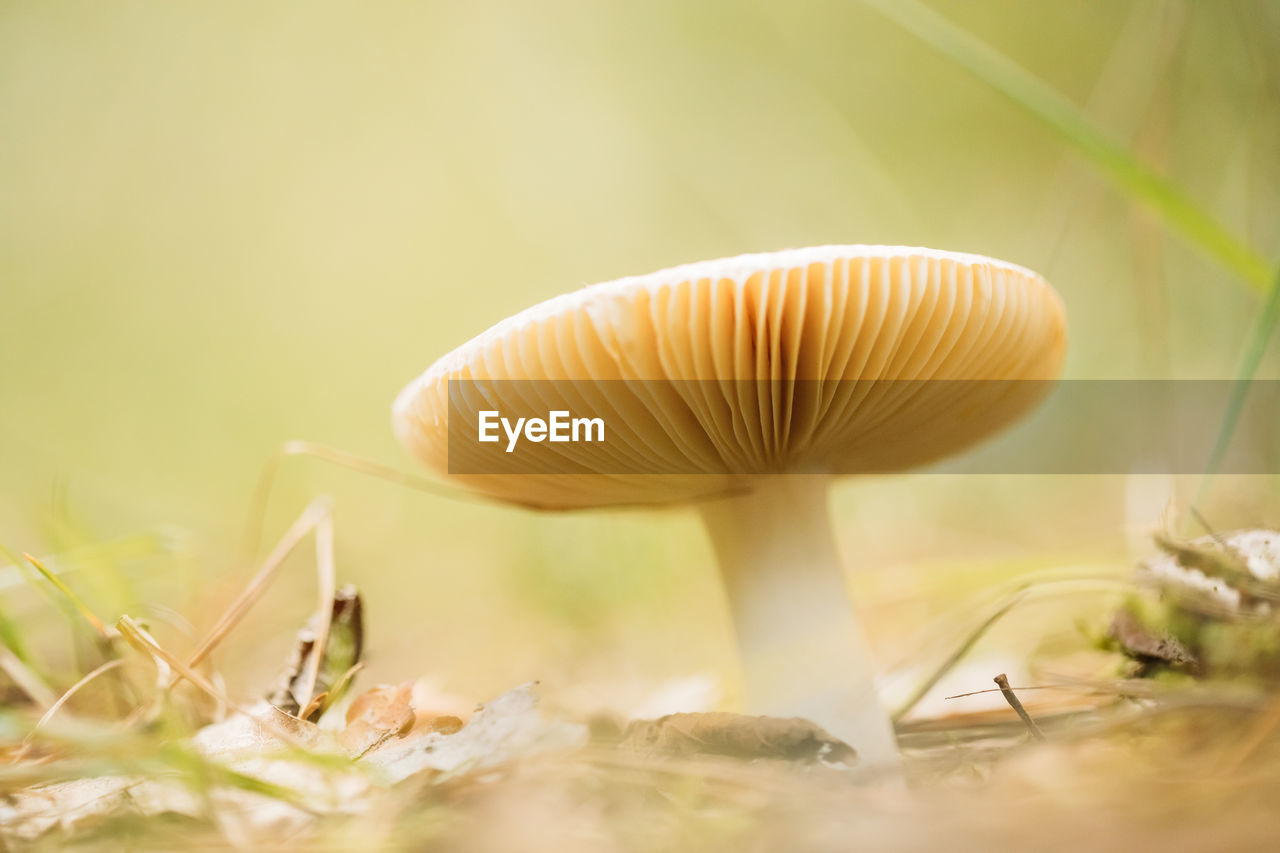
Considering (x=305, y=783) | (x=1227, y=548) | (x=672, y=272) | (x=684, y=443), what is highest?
(x=672, y=272)

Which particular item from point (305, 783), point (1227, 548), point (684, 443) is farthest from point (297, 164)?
point (1227, 548)

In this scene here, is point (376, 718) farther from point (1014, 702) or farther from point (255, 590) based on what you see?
point (1014, 702)

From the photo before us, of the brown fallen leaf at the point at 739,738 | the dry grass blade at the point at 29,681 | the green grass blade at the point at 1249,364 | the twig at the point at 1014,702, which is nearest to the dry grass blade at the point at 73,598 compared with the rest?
the dry grass blade at the point at 29,681

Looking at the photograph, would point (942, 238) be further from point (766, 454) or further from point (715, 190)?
point (766, 454)

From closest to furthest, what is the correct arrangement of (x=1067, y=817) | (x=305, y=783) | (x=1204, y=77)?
(x=1067, y=817) < (x=305, y=783) < (x=1204, y=77)

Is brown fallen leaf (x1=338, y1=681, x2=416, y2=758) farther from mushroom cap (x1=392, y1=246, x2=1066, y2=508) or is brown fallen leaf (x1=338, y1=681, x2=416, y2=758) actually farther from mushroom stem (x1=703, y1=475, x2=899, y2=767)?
mushroom stem (x1=703, y1=475, x2=899, y2=767)

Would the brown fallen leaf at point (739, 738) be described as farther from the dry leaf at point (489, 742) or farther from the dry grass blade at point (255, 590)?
the dry grass blade at point (255, 590)
